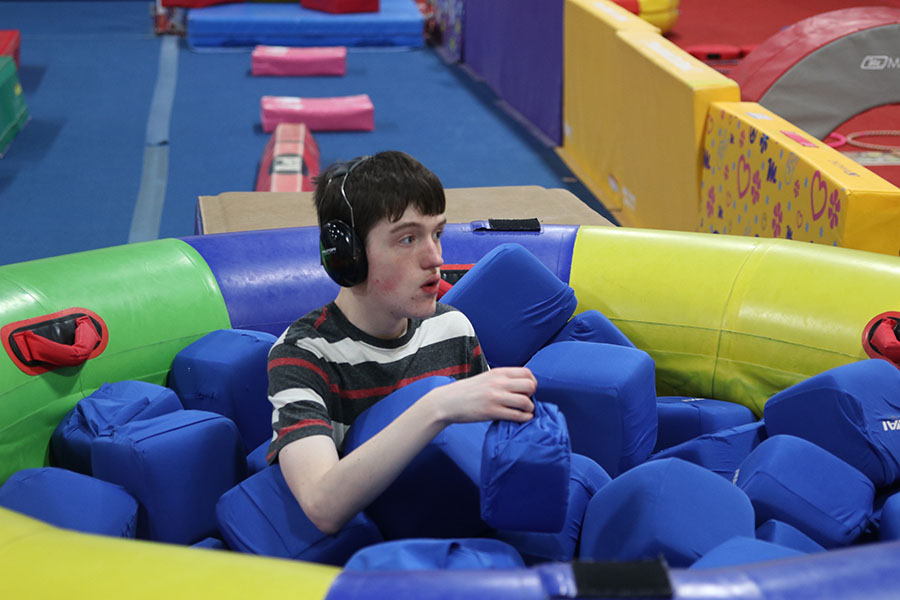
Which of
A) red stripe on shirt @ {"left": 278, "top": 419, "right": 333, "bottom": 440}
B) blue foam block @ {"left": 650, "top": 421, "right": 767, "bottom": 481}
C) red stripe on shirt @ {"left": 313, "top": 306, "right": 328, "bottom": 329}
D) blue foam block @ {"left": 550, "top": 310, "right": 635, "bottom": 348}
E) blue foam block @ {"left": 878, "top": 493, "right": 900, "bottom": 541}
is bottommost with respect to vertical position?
blue foam block @ {"left": 650, "top": 421, "right": 767, "bottom": 481}

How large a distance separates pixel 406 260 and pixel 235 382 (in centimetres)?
57

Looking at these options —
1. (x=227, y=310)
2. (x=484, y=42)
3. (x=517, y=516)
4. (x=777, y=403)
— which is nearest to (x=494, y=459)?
(x=517, y=516)

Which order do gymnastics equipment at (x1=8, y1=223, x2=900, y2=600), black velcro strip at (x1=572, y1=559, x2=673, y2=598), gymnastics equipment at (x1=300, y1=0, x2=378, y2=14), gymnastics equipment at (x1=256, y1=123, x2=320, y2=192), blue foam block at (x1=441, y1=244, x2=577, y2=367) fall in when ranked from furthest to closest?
gymnastics equipment at (x1=300, y1=0, x2=378, y2=14) < gymnastics equipment at (x1=256, y1=123, x2=320, y2=192) < blue foam block at (x1=441, y1=244, x2=577, y2=367) < gymnastics equipment at (x1=8, y1=223, x2=900, y2=600) < black velcro strip at (x1=572, y1=559, x2=673, y2=598)

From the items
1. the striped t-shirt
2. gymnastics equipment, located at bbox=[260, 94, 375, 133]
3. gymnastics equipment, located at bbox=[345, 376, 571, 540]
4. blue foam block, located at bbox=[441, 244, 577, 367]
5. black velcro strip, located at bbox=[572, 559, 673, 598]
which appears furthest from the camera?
gymnastics equipment, located at bbox=[260, 94, 375, 133]

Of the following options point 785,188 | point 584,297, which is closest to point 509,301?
point 584,297

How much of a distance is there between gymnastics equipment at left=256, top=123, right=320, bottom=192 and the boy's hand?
305cm

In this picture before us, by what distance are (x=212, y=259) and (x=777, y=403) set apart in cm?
123

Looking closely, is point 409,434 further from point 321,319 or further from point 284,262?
point 284,262

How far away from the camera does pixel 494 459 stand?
3.87ft

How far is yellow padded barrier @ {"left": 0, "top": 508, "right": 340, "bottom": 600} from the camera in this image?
1004 mm

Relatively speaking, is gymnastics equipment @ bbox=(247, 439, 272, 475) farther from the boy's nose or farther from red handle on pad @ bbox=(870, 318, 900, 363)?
red handle on pad @ bbox=(870, 318, 900, 363)

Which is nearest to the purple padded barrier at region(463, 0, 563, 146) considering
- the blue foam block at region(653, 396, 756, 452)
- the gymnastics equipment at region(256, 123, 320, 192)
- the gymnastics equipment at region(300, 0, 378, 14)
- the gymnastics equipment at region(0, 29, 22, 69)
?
the gymnastics equipment at region(300, 0, 378, 14)

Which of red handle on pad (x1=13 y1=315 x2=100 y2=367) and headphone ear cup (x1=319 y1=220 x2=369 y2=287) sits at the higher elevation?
headphone ear cup (x1=319 y1=220 x2=369 y2=287)

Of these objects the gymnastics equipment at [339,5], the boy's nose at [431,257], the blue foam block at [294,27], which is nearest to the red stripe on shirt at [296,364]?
the boy's nose at [431,257]
